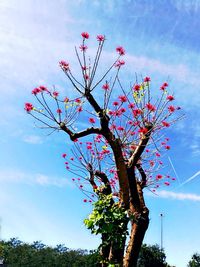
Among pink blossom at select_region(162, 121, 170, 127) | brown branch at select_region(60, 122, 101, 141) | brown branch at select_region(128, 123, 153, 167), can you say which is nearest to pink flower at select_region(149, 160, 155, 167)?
pink blossom at select_region(162, 121, 170, 127)

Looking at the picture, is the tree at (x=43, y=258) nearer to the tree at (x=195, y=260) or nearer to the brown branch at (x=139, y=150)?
the tree at (x=195, y=260)

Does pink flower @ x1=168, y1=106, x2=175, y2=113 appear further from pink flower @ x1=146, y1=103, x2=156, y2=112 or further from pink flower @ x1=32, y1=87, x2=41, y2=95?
pink flower @ x1=32, y1=87, x2=41, y2=95

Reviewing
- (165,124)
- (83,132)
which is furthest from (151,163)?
(83,132)

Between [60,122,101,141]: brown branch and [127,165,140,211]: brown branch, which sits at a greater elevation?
[60,122,101,141]: brown branch

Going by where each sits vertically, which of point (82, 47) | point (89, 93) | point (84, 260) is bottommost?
point (89, 93)

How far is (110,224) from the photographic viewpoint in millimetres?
7867

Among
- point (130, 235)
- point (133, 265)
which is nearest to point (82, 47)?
point (130, 235)

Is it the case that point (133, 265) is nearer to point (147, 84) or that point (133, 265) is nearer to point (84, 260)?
point (147, 84)

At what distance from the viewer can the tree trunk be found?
8.53 meters

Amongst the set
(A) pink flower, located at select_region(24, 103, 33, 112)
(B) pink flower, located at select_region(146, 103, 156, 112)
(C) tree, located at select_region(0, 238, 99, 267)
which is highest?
(C) tree, located at select_region(0, 238, 99, 267)

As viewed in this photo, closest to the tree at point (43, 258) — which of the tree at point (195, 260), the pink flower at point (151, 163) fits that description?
the tree at point (195, 260)

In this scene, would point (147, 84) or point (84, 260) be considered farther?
point (84, 260)

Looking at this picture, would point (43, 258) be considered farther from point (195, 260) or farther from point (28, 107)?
point (28, 107)

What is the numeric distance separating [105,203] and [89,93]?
2.28m
